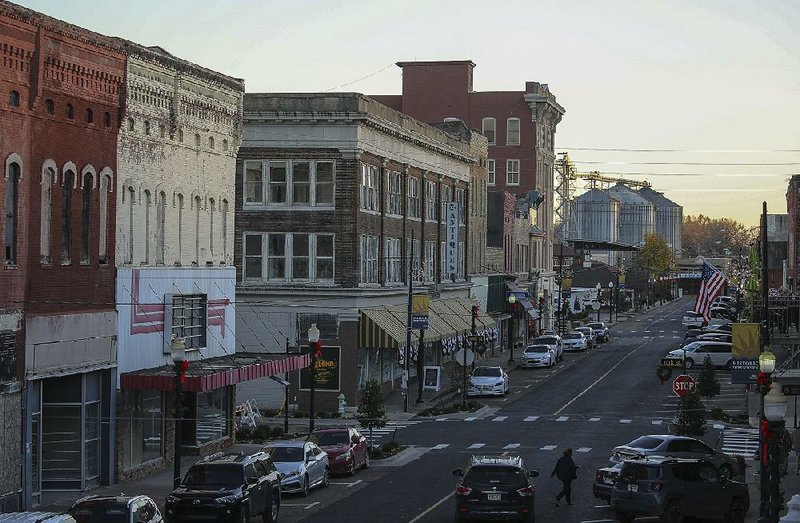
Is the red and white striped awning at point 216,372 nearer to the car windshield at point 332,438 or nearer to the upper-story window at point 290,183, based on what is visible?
the car windshield at point 332,438

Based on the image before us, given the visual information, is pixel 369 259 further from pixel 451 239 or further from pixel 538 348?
pixel 538 348

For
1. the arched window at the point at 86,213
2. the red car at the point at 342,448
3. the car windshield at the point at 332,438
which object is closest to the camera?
the arched window at the point at 86,213

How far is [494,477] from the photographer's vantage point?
102 feet

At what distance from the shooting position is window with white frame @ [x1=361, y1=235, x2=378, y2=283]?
214 ft

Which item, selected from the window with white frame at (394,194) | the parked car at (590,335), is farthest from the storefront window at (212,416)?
the parked car at (590,335)

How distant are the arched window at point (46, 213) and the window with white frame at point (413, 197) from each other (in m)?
40.2

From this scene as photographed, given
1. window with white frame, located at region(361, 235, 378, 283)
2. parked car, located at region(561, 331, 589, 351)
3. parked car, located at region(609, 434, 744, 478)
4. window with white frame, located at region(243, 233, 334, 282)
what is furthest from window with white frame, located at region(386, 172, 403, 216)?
parked car, located at region(609, 434, 744, 478)

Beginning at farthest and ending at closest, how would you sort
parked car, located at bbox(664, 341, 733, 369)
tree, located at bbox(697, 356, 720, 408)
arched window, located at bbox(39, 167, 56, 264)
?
parked car, located at bbox(664, 341, 733, 369) < tree, located at bbox(697, 356, 720, 408) < arched window, located at bbox(39, 167, 56, 264)

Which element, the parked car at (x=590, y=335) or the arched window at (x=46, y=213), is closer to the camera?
the arched window at (x=46, y=213)

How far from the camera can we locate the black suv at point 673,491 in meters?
30.8

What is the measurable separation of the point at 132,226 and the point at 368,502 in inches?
438

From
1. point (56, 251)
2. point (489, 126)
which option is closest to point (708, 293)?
point (56, 251)

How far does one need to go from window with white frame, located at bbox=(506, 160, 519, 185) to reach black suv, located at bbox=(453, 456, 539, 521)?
87.9 metres

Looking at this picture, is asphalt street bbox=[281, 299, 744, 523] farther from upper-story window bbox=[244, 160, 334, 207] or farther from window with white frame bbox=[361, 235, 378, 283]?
upper-story window bbox=[244, 160, 334, 207]
